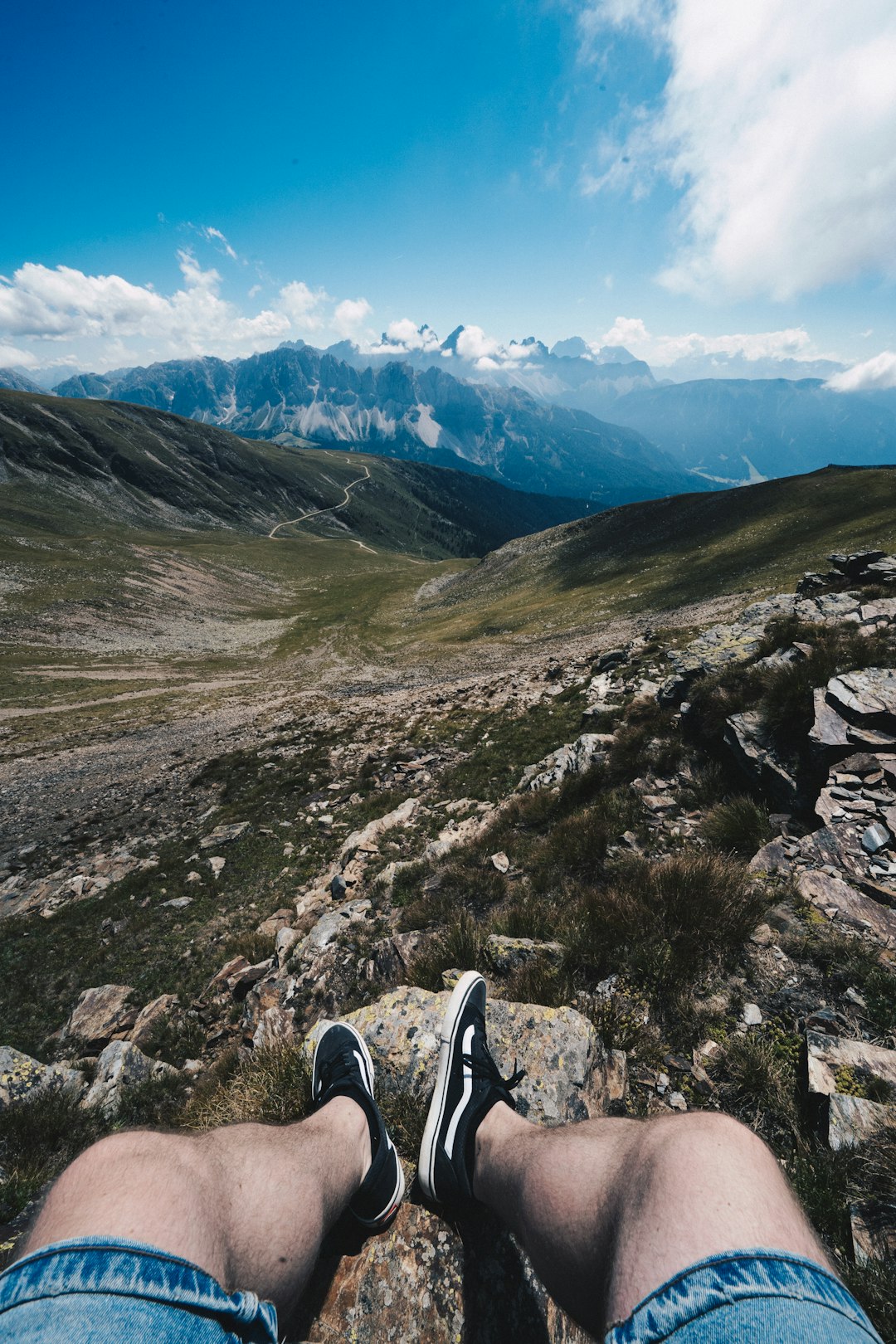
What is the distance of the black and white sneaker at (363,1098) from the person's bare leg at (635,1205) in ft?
2.31

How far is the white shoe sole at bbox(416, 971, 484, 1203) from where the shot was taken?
328 cm

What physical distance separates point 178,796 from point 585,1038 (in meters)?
19.5

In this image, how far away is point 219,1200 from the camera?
2641 millimetres

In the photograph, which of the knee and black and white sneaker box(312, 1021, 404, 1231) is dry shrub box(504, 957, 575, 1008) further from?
the knee

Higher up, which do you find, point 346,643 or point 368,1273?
point 368,1273

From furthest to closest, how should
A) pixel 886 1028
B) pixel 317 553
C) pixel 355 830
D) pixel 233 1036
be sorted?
1. pixel 317 553
2. pixel 355 830
3. pixel 233 1036
4. pixel 886 1028

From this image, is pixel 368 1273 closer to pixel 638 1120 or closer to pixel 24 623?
pixel 638 1120

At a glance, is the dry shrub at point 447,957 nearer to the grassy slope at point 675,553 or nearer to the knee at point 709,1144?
the knee at point 709,1144

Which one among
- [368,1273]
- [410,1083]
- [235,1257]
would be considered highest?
[235,1257]

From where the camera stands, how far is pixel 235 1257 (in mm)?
2516

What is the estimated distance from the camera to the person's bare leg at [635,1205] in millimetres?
2160

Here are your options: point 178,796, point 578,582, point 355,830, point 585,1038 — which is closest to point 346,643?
point 578,582

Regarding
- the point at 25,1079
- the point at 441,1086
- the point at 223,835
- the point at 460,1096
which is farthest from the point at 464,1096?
the point at 223,835

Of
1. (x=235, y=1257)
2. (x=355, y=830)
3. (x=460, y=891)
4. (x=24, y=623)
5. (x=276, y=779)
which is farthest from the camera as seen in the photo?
(x=24, y=623)
